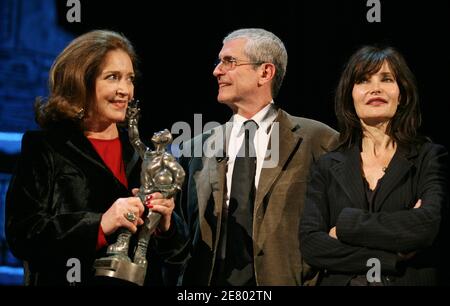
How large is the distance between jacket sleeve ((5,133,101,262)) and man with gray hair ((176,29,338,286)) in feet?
1.56

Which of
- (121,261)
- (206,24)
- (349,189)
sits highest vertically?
(206,24)

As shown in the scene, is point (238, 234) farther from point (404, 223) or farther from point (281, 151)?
point (404, 223)

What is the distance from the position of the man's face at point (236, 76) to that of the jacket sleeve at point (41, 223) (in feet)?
3.16

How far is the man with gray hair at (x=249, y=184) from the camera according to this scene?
129 inches

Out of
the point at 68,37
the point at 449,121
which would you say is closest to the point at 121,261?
the point at 449,121

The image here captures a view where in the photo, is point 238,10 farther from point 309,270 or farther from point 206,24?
point 309,270

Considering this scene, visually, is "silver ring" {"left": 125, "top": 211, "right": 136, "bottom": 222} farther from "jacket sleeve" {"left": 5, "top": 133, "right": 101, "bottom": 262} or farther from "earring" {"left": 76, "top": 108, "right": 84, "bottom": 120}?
"earring" {"left": 76, "top": 108, "right": 84, "bottom": 120}

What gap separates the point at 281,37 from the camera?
158 inches

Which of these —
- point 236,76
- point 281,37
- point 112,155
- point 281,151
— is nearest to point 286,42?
point 281,37

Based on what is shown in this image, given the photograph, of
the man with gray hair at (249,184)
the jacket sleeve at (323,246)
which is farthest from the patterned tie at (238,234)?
the jacket sleeve at (323,246)

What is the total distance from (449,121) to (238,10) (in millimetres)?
1293

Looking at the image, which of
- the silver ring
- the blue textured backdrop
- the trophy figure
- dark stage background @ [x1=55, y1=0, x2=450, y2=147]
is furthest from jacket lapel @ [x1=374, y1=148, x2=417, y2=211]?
the blue textured backdrop
